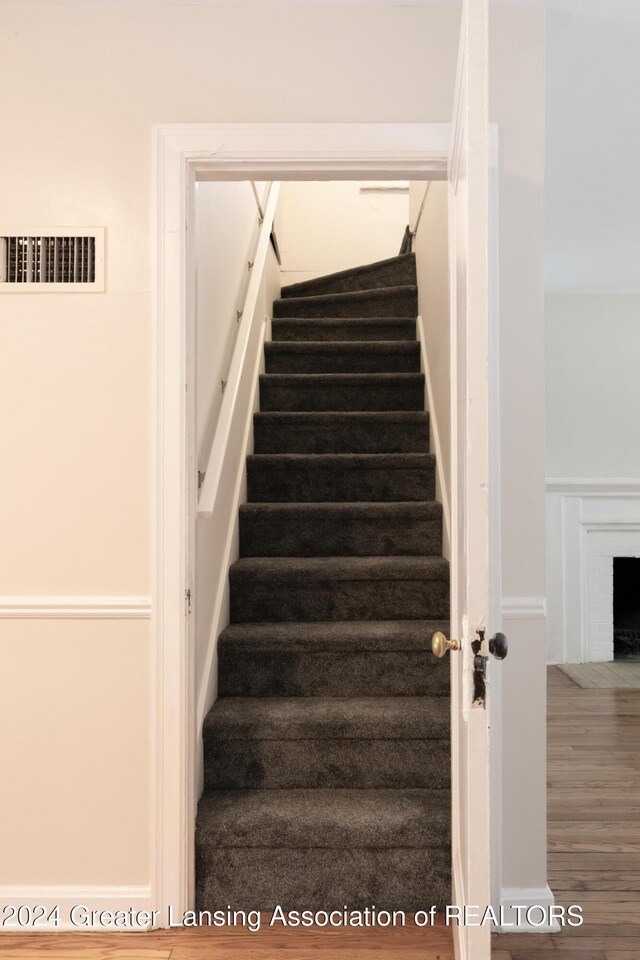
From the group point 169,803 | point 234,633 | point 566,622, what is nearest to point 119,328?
point 234,633

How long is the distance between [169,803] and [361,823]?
54cm

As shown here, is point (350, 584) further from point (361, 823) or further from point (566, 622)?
point (566, 622)

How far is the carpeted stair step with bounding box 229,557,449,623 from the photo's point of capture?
103 inches

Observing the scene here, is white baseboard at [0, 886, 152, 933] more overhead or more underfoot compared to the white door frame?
more underfoot

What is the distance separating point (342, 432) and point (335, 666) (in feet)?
4.24

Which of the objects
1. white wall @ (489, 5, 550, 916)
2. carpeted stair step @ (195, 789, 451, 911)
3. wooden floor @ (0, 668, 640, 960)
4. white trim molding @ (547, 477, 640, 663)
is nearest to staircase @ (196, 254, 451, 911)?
carpeted stair step @ (195, 789, 451, 911)

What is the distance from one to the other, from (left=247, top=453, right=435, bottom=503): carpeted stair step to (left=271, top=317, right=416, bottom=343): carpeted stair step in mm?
998

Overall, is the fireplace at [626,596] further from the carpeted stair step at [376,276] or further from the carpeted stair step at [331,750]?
the carpeted stair step at [331,750]

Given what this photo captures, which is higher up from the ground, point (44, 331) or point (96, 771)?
point (44, 331)

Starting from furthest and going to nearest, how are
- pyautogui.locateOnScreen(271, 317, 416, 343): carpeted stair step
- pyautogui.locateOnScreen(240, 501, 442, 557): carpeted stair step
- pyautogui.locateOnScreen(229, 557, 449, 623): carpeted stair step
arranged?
pyautogui.locateOnScreen(271, 317, 416, 343): carpeted stair step, pyautogui.locateOnScreen(240, 501, 442, 557): carpeted stair step, pyautogui.locateOnScreen(229, 557, 449, 623): carpeted stair step

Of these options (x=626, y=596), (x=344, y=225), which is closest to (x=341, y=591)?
(x=344, y=225)

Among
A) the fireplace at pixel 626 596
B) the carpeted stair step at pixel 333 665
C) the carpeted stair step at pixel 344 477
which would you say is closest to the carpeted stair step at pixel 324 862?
the carpeted stair step at pixel 333 665

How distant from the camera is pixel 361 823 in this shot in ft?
6.43

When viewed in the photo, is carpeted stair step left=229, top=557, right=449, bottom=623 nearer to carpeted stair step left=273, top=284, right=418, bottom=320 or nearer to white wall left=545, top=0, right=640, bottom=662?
carpeted stair step left=273, top=284, right=418, bottom=320
